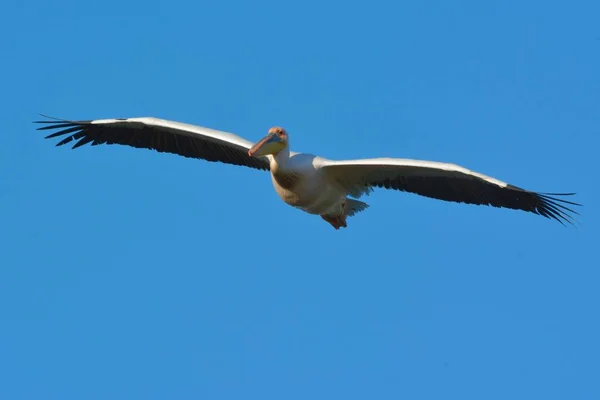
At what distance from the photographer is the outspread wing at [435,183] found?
12648 mm

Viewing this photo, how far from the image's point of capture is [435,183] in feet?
43.4

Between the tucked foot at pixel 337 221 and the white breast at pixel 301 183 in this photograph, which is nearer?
the white breast at pixel 301 183

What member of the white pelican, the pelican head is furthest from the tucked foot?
the pelican head

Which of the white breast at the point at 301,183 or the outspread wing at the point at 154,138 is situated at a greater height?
the outspread wing at the point at 154,138

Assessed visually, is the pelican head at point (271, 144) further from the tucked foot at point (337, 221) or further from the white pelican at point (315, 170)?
the tucked foot at point (337, 221)

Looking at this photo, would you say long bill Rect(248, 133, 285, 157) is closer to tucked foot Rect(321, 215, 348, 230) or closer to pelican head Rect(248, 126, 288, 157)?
pelican head Rect(248, 126, 288, 157)

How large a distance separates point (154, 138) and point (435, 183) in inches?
143

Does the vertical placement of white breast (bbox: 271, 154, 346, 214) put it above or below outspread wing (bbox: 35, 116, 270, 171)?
below

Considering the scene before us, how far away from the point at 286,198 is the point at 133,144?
2.40 meters

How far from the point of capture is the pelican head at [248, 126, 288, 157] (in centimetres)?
1296

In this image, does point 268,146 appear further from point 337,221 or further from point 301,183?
point 337,221

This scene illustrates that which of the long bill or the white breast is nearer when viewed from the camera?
the long bill

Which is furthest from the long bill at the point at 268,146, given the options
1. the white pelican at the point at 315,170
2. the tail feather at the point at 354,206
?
the tail feather at the point at 354,206

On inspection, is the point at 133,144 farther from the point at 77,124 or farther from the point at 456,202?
the point at 456,202
